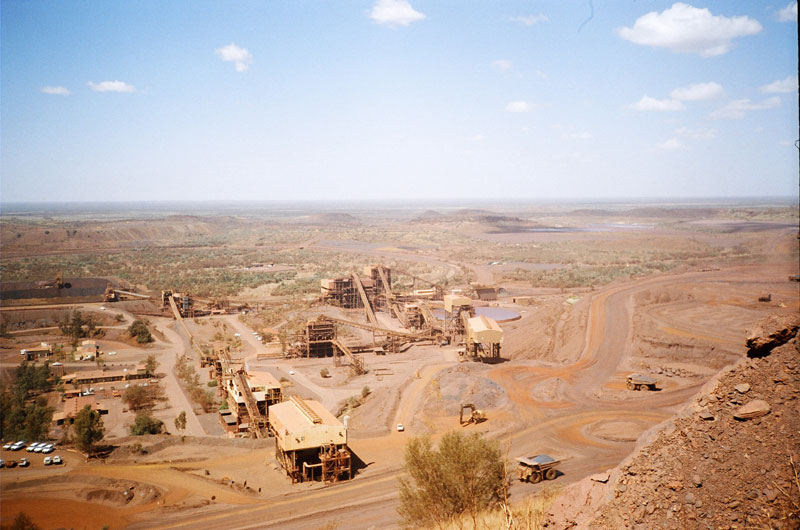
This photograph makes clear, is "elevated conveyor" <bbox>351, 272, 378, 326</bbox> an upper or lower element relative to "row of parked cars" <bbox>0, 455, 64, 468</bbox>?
upper

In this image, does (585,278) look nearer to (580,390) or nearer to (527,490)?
(580,390)

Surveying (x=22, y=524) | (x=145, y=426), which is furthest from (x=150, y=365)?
(x=22, y=524)

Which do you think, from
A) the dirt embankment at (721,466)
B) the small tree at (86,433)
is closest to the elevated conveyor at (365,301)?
the small tree at (86,433)

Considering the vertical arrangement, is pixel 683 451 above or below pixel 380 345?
above

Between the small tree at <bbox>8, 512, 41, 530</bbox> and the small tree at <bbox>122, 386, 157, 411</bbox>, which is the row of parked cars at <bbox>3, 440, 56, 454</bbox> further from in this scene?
the small tree at <bbox>8, 512, 41, 530</bbox>

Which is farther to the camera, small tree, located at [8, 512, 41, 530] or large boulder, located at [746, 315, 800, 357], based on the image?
small tree, located at [8, 512, 41, 530]

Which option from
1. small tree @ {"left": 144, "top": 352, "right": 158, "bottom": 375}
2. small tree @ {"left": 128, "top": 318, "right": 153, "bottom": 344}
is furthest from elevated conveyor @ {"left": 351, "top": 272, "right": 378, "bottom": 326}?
small tree @ {"left": 128, "top": 318, "right": 153, "bottom": 344}

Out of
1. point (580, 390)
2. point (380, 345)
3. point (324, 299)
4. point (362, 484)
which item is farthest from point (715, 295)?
point (362, 484)
